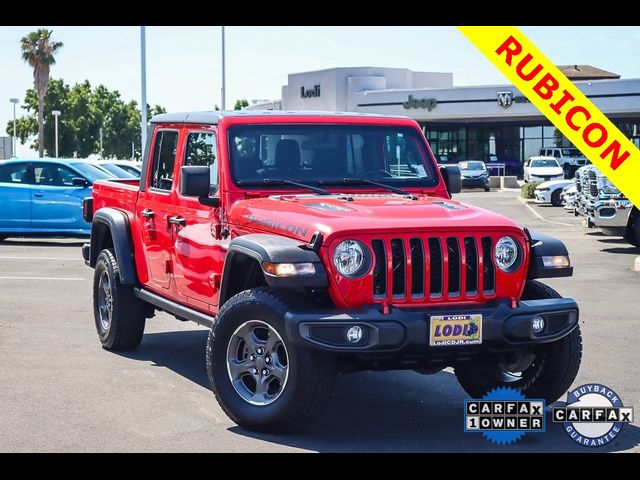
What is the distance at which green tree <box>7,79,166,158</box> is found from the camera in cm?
8950

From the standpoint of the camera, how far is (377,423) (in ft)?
23.2

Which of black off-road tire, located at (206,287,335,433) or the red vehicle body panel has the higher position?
the red vehicle body panel

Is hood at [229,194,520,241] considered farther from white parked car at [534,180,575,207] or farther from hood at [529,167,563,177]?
hood at [529,167,563,177]

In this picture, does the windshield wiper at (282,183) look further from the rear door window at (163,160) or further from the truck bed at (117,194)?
the truck bed at (117,194)

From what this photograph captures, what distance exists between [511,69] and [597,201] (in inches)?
122

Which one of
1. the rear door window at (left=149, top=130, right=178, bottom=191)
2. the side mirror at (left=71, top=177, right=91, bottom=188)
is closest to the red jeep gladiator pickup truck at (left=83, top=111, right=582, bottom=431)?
the rear door window at (left=149, top=130, right=178, bottom=191)

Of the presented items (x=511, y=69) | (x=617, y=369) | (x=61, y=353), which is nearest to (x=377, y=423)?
(x=617, y=369)

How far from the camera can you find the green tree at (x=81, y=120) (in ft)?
294

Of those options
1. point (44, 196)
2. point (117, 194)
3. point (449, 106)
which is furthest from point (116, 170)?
point (449, 106)

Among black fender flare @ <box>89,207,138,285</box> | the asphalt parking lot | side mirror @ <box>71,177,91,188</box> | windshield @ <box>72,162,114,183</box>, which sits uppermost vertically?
windshield @ <box>72,162,114,183</box>

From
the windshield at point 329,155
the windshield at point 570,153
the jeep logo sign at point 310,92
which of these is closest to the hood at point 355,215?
the windshield at point 329,155

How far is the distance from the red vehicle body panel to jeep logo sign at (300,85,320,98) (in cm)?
6944

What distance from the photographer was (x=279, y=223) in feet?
22.8

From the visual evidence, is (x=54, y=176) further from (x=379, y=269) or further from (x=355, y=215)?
(x=379, y=269)
